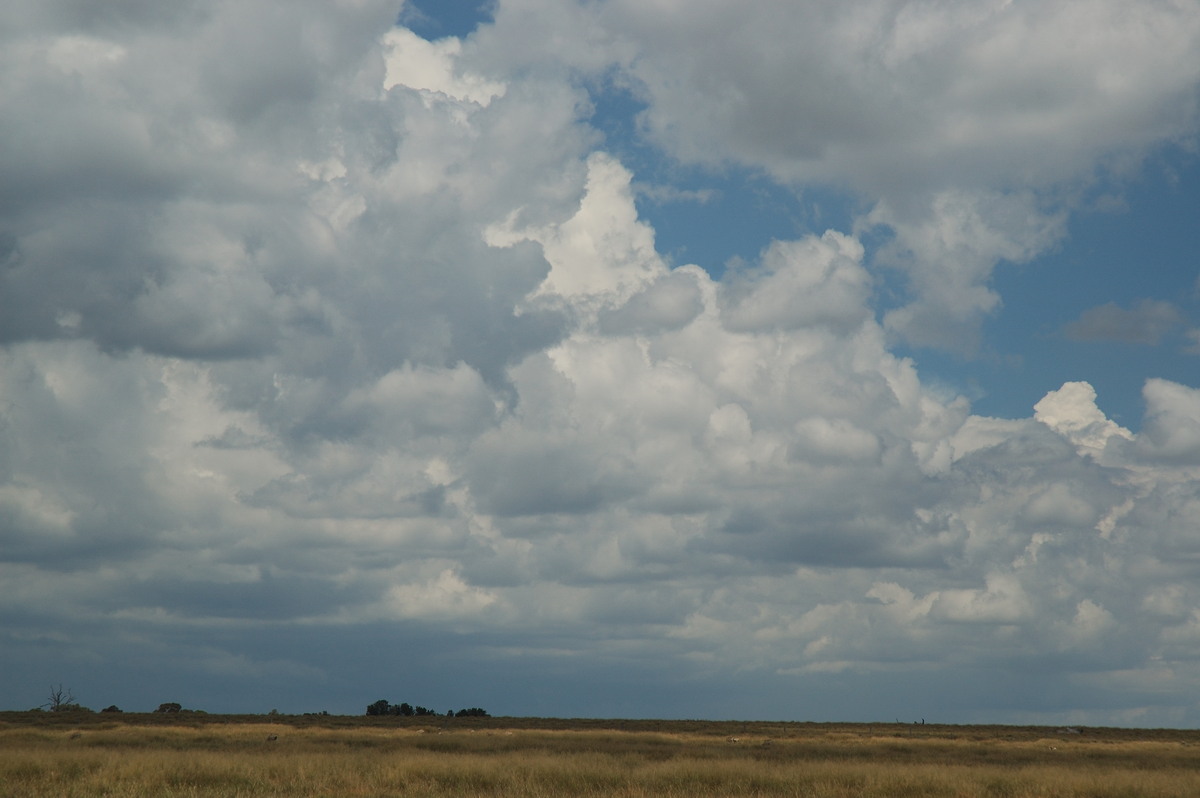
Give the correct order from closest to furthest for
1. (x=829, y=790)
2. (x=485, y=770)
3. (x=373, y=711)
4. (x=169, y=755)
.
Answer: (x=829, y=790)
(x=485, y=770)
(x=169, y=755)
(x=373, y=711)

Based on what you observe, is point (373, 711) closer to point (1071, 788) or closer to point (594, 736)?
point (594, 736)

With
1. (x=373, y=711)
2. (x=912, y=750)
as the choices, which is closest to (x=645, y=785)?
(x=912, y=750)

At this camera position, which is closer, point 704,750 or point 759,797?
point 759,797

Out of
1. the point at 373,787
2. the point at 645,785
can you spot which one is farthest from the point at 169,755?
the point at 645,785

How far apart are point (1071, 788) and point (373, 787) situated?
931 inches

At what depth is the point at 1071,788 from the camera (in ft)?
115

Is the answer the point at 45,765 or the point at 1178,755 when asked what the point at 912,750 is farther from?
the point at 45,765

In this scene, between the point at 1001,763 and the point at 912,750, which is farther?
the point at 912,750

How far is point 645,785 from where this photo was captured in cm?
3400

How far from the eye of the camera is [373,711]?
414 feet

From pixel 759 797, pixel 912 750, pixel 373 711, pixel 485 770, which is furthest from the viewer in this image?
pixel 373 711

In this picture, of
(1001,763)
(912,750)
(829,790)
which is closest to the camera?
(829,790)

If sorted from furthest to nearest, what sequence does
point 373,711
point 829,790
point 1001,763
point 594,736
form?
point 373,711 → point 594,736 → point 1001,763 → point 829,790

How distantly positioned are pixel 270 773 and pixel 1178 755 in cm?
5691
